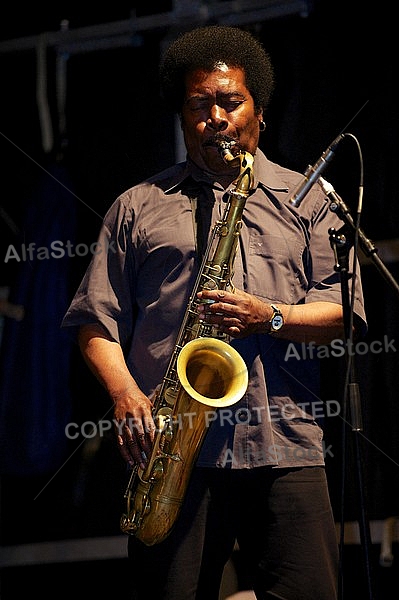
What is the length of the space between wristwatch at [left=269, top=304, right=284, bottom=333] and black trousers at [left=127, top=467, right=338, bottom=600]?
1.17 ft

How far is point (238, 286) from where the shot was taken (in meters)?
2.31

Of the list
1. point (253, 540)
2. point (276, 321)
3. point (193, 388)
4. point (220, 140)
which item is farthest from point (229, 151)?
point (253, 540)

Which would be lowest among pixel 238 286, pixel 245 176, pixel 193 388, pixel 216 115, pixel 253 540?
pixel 253 540

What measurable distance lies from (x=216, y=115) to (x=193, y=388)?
757 millimetres

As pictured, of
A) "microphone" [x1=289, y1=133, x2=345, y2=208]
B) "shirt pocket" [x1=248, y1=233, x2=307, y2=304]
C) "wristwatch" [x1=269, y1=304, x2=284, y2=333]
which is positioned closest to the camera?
"microphone" [x1=289, y1=133, x2=345, y2=208]

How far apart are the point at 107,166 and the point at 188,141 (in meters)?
0.69

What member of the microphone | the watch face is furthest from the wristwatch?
the microphone

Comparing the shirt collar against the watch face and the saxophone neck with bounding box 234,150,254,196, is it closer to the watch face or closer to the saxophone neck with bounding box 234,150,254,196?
the saxophone neck with bounding box 234,150,254,196

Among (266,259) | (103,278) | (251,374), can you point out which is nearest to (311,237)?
(266,259)

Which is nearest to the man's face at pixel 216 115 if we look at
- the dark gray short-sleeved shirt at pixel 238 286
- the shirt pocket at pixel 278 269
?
the dark gray short-sleeved shirt at pixel 238 286

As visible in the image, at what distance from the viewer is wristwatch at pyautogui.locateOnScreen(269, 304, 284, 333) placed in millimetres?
2152

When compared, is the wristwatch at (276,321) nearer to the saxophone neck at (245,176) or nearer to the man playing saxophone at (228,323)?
the man playing saxophone at (228,323)

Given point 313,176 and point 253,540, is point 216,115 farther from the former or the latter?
point 253,540

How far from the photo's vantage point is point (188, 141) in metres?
2.44
